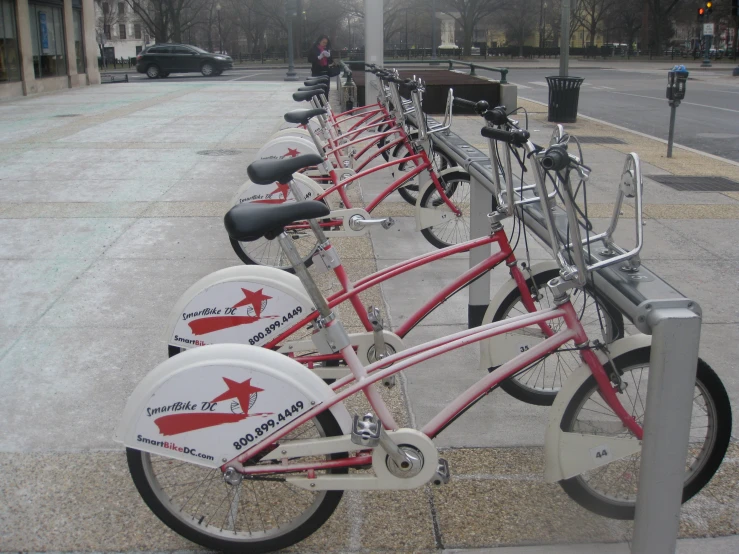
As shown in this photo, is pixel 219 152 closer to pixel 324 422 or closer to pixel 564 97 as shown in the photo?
pixel 564 97

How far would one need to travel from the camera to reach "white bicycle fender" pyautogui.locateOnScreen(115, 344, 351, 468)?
2699 millimetres

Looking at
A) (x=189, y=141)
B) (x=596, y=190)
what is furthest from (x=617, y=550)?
(x=189, y=141)

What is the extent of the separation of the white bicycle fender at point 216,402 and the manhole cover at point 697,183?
7892 millimetres

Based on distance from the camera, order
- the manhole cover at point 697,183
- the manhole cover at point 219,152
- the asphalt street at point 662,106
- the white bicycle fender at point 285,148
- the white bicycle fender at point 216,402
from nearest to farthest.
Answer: the white bicycle fender at point 216,402 < the white bicycle fender at point 285,148 < the manhole cover at point 697,183 < the manhole cover at point 219,152 < the asphalt street at point 662,106

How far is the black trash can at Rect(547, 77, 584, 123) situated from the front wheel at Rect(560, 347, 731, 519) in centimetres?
1325

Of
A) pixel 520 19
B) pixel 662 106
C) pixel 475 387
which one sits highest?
pixel 520 19

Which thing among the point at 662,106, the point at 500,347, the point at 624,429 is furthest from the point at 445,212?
the point at 662,106

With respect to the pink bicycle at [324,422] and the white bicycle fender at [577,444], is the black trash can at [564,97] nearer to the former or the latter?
the pink bicycle at [324,422]

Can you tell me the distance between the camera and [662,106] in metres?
20.6

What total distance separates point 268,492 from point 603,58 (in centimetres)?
5916

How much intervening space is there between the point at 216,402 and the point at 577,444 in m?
1.28

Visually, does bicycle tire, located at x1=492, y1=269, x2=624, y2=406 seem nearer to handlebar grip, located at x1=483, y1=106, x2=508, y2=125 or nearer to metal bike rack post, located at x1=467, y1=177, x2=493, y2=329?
metal bike rack post, located at x1=467, y1=177, x2=493, y2=329

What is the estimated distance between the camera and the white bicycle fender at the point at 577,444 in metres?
2.89

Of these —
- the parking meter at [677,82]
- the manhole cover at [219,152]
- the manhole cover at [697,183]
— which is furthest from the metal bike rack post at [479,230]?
the parking meter at [677,82]
